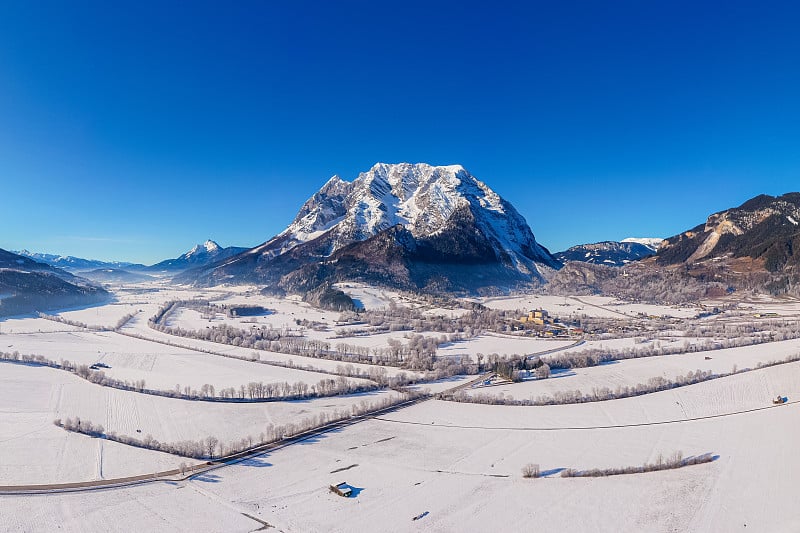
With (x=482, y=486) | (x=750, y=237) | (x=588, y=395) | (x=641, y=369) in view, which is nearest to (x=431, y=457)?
(x=482, y=486)

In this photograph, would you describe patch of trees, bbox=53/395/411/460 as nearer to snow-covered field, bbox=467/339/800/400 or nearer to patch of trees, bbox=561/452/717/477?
snow-covered field, bbox=467/339/800/400

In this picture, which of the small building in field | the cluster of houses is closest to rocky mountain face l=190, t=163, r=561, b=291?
the cluster of houses

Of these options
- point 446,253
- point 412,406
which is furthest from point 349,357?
point 446,253

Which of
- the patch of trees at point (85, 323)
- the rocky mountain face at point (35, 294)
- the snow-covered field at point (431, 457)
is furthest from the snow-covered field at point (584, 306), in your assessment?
the rocky mountain face at point (35, 294)

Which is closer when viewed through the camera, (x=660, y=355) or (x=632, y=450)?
(x=632, y=450)

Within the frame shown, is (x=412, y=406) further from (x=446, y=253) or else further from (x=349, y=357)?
(x=446, y=253)

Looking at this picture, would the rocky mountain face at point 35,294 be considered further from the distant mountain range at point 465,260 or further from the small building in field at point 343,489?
the small building in field at point 343,489
